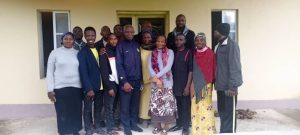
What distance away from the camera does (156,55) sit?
5297mm

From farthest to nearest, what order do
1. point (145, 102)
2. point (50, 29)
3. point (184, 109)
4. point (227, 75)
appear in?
point (50, 29), point (145, 102), point (184, 109), point (227, 75)

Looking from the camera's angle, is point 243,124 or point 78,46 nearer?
point 78,46

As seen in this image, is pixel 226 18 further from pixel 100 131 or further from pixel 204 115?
pixel 100 131

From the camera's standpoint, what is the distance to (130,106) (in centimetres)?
557

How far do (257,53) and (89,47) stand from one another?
416 centimetres

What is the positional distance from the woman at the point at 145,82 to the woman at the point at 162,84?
0.63 ft

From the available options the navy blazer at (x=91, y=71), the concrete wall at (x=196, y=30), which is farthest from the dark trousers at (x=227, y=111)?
the concrete wall at (x=196, y=30)

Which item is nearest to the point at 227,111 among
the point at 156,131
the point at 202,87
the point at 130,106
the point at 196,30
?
the point at 202,87

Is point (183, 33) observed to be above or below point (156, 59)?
above

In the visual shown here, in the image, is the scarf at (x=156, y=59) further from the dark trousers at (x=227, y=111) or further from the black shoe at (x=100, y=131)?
the black shoe at (x=100, y=131)

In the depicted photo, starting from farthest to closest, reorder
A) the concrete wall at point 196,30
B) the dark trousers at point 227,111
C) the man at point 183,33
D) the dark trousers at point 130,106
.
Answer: the concrete wall at point 196,30
the man at point 183,33
the dark trousers at point 130,106
the dark trousers at point 227,111

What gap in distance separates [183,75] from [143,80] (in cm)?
77

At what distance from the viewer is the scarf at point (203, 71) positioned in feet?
16.2

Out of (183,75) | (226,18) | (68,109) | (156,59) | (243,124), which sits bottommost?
(243,124)
